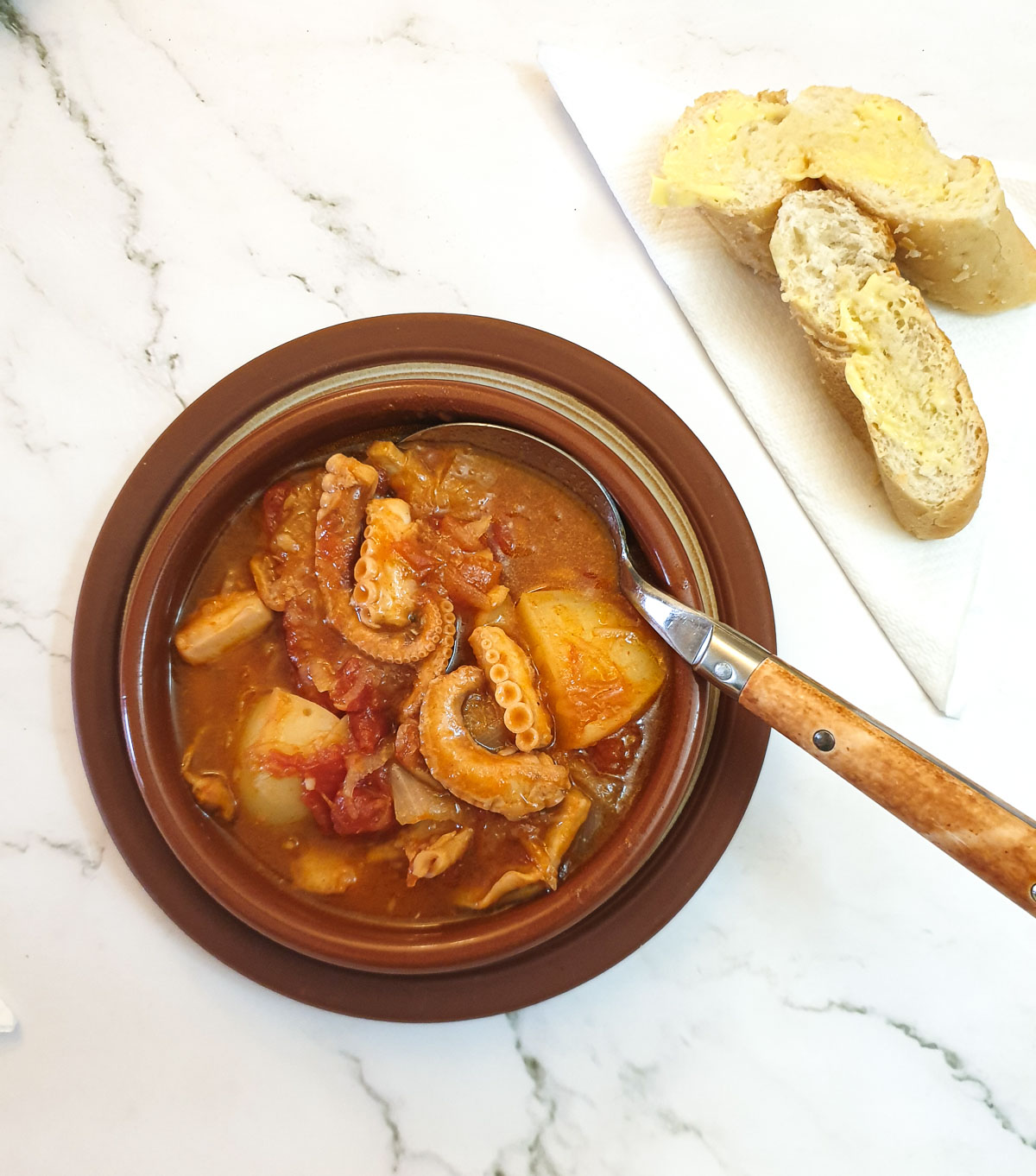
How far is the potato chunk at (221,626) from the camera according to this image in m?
1.84

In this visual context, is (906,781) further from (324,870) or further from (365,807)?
(324,870)

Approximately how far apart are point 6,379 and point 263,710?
1118 millimetres

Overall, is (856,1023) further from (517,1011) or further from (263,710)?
(263,710)

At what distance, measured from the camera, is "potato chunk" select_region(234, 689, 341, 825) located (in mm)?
1814

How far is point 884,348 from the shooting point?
1927mm

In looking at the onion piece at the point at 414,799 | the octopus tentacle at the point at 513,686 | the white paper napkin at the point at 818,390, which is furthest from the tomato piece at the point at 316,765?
the white paper napkin at the point at 818,390

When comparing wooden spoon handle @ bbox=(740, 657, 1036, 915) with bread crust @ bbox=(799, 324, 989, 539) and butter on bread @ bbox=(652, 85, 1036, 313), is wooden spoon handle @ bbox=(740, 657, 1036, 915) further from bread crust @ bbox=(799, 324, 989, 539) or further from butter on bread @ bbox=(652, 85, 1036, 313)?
butter on bread @ bbox=(652, 85, 1036, 313)

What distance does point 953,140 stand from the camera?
2.19 m

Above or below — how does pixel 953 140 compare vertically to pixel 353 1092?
above

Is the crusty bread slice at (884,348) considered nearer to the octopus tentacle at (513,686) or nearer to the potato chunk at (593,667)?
the potato chunk at (593,667)

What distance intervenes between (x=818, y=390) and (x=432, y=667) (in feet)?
3.72

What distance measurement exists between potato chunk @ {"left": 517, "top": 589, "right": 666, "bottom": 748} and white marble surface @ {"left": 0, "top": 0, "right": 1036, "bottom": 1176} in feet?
1.52

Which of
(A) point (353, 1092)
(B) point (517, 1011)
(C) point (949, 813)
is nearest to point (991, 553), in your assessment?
(C) point (949, 813)

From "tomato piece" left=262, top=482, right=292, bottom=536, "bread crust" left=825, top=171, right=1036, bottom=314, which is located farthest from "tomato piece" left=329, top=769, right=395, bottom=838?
"bread crust" left=825, top=171, right=1036, bottom=314
